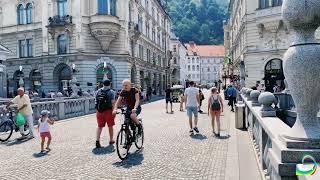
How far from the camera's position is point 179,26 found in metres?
120

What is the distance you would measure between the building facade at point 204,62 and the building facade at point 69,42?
274ft

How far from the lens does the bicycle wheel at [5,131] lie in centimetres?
1183

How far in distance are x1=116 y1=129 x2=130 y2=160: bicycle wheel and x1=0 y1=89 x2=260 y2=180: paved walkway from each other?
0.59 feet

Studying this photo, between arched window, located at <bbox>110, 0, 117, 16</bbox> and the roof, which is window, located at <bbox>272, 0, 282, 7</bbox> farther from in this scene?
the roof

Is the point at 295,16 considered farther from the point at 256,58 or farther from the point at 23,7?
the point at 23,7

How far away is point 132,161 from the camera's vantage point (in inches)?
327

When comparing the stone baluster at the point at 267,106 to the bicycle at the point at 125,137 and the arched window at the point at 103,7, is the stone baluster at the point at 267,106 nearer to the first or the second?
the bicycle at the point at 125,137

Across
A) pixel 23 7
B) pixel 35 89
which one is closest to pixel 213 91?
pixel 35 89

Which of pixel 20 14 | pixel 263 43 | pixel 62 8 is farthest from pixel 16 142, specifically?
pixel 20 14

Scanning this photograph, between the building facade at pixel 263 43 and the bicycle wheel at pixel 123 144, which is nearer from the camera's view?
the bicycle wheel at pixel 123 144

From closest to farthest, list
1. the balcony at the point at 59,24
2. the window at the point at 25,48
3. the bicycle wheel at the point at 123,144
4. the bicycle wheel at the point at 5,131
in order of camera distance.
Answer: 1. the bicycle wheel at the point at 123,144
2. the bicycle wheel at the point at 5,131
3. the balcony at the point at 59,24
4. the window at the point at 25,48

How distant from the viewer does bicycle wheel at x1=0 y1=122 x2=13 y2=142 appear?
1183cm

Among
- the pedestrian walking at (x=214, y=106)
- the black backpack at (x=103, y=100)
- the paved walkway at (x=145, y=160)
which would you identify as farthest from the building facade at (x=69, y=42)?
the black backpack at (x=103, y=100)

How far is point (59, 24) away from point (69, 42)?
2.04 m
